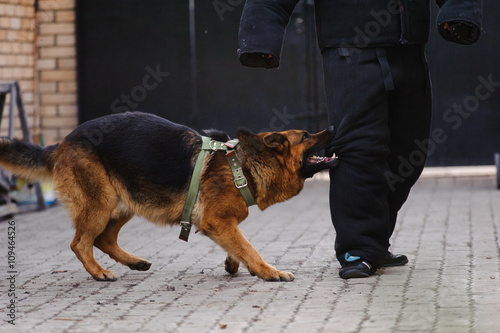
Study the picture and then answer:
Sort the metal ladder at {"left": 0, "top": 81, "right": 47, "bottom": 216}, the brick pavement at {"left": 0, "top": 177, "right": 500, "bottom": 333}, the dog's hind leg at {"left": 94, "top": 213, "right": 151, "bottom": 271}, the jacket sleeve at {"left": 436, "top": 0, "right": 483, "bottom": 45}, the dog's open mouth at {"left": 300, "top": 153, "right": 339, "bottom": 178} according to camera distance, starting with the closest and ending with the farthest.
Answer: the brick pavement at {"left": 0, "top": 177, "right": 500, "bottom": 333}
the jacket sleeve at {"left": 436, "top": 0, "right": 483, "bottom": 45}
the dog's open mouth at {"left": 300, "top": 153, "right": 339, "bottom": 178}
the dog's hind leg at {"left": 94, "top": 213, "right": 151, "bottom": 271}
the metal ladder at {"left": 0, "top": 81, "right": 47, "bottom": 216}

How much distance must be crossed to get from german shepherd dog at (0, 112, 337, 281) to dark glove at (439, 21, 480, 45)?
33.8 inches

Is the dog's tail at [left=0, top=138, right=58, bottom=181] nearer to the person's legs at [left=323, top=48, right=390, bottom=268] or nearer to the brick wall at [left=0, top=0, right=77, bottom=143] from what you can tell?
the person's legs at [left=323, top=48, right=390, bottom=268]

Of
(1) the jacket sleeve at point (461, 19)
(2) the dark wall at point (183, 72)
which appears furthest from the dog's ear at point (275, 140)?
(2) the dark wall at point (183, 72)

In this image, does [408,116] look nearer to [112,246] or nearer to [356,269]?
[356,269]

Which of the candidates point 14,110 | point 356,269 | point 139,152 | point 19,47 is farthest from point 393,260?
point 19,47

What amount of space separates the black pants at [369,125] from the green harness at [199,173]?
20.5 inches

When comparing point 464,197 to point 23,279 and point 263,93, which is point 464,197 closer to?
point 263,93

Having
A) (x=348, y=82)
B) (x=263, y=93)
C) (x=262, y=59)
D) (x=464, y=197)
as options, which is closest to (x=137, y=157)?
(x=262, y=59)

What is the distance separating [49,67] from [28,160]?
563cm

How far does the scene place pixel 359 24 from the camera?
4.52m

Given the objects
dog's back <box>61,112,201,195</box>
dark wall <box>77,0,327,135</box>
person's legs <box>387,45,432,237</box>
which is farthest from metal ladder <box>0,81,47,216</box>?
person's legs <box>387,45,432,237</box>

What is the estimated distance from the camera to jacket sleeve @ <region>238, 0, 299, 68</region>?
4.41 meters

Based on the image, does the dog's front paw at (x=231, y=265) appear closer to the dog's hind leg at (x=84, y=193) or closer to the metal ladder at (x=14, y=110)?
the dog's hind leg at (x=84, y=193)

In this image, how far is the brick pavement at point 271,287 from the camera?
363 centimetres
